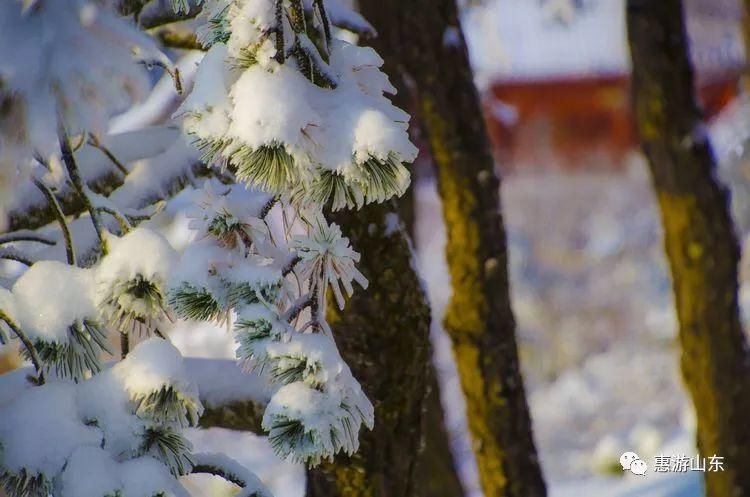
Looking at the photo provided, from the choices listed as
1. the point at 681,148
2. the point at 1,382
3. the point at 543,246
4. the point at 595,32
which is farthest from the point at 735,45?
the point at 1,382

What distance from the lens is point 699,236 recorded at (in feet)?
18.3

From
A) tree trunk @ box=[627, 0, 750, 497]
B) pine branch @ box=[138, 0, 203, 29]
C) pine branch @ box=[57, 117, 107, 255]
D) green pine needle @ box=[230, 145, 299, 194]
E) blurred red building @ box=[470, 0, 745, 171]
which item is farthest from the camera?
blurred red building @ box=[470, 0, 745, 171]

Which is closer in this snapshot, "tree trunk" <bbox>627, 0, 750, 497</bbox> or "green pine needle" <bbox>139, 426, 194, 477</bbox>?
"green pine needle" <bbox>139, 426, 194, 477</bbox>

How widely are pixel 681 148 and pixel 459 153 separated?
1661 mm

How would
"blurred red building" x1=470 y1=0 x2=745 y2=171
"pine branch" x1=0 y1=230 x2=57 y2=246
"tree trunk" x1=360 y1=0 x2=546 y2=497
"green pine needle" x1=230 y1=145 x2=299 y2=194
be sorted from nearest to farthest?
1. "green pine needle" x1=230 y1=145 x2=299 y2=194
2. "pine branch" x1=0 y1=230 x2=57 y2=246
3. "tree trunk" x1=360 y1=0 x2=546 y2=497
4. "blurred red building" x1=470 y1=0 x2=745 y2=171

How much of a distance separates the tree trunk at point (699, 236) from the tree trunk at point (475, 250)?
148 cm

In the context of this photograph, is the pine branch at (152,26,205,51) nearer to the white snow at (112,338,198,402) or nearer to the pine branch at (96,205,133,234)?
the pine branch at (96,205,133,234)

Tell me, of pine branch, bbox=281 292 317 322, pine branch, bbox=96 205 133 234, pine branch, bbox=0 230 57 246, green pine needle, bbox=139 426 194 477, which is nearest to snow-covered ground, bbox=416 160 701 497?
pine branch, bbox=0 230 57 246

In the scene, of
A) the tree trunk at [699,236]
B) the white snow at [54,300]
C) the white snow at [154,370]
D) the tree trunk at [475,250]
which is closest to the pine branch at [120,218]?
the white snow at [54,300]

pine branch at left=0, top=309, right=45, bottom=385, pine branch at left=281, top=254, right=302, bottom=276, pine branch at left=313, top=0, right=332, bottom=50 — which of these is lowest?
pine branch at left=0, top=309, right=45, bottom=385

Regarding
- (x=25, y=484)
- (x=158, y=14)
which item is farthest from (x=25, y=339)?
(x=158, y=14)

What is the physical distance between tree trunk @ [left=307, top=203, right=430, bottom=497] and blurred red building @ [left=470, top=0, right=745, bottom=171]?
1659cm

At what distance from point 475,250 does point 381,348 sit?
4.94 ft

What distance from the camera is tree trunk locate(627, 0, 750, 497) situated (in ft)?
18.3
